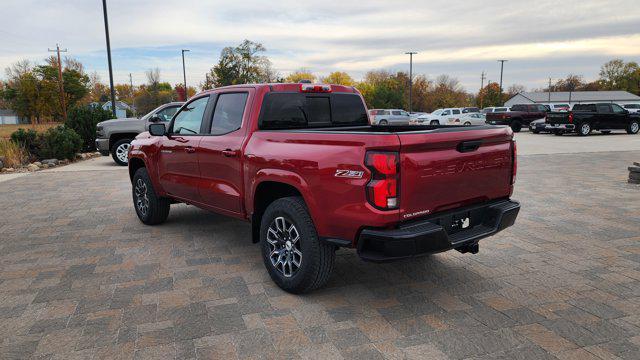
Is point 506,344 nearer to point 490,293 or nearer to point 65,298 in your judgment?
point 490,293

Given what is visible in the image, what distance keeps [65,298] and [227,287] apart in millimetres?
1384

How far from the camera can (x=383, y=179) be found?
10.1 feet

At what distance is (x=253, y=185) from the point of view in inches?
164

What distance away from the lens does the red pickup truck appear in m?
3.14

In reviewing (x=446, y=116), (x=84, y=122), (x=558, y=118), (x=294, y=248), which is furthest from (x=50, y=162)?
(x=446, y=116)

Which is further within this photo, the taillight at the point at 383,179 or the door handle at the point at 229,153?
the door handle at the point at 229,153

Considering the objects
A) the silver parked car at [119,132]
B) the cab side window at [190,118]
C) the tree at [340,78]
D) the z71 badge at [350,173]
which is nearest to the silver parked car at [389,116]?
the silver parked car at [119,132]

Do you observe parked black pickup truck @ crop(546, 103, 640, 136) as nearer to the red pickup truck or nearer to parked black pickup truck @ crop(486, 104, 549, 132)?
parked black pickup truck @ crop(486, 104, 549, 132)

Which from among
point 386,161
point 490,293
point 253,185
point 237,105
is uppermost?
point 237,105

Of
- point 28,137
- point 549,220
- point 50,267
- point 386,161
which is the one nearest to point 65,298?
point 50,267

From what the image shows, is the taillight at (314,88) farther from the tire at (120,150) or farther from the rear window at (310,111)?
the tire at (120,150)

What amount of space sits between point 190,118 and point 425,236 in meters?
3.45

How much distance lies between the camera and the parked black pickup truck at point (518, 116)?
28562mm

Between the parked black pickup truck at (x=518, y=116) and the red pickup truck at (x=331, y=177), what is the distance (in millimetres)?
25784
